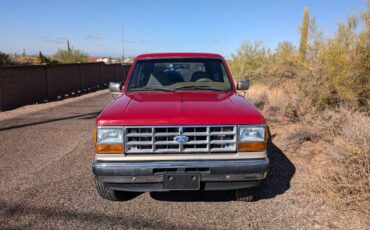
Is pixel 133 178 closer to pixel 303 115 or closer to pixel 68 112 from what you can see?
pixel 303 115

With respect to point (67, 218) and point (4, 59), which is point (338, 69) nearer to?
point (67, 218)

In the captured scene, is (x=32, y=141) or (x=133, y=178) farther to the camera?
(x=32, y=141)

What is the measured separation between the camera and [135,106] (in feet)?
12.4

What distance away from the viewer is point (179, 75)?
202 inches

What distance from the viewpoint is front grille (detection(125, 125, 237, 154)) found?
341 cm

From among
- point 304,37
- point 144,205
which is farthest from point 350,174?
point 304,37

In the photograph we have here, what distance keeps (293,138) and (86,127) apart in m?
5.12

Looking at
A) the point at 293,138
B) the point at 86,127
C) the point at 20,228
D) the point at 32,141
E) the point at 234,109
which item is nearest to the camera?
the point at 20,228

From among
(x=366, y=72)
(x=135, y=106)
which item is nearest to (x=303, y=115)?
(x=366, y=72)

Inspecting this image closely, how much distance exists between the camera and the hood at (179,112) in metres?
3.39

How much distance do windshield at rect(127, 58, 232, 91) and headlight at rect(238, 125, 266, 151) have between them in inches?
54.4

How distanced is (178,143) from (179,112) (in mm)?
334

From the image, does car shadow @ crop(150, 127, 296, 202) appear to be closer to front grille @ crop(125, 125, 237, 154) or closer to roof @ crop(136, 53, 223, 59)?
front grille @ crop(125, 125, 237, 154)

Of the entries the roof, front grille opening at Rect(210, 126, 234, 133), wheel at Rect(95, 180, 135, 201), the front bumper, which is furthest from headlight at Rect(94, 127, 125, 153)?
the roof
